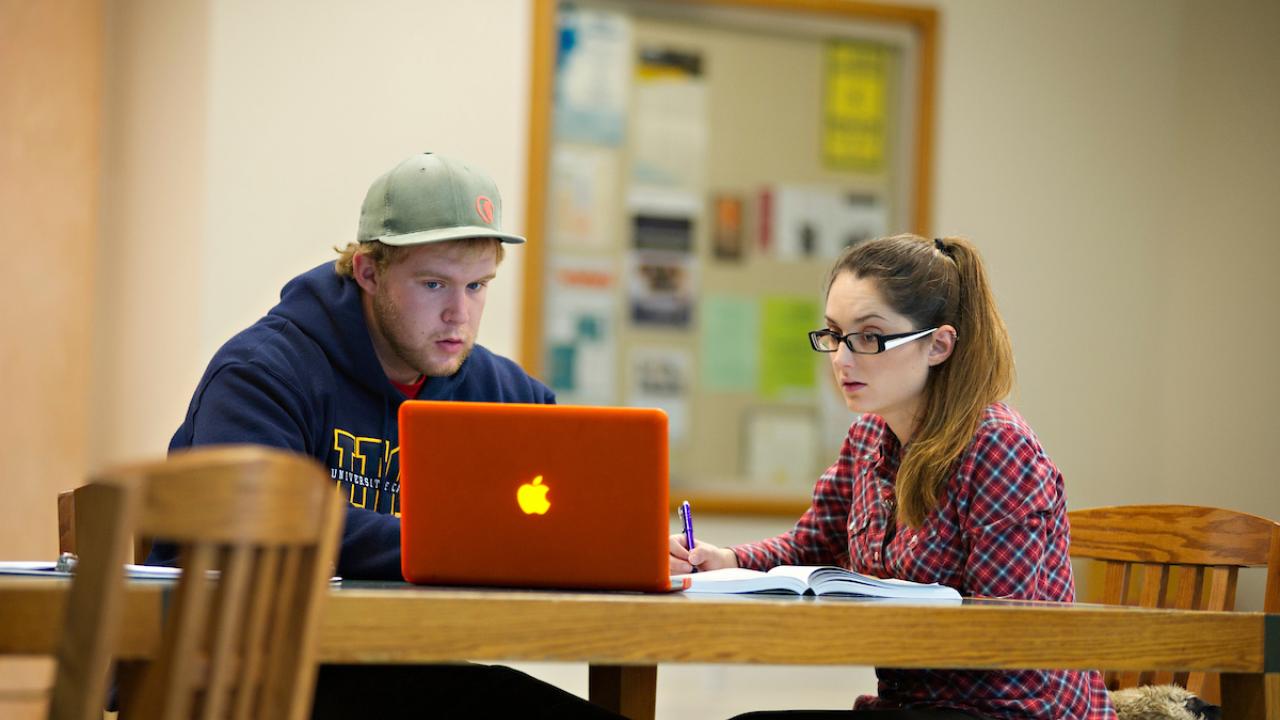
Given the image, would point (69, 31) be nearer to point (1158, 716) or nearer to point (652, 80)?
point (652, 80)

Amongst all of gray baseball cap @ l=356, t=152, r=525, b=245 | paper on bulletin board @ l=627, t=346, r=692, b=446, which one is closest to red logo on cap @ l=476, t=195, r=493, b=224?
gray baseball cap @ l=356, t=152, r=525, b=245

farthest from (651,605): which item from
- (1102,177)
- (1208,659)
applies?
(1102,177)

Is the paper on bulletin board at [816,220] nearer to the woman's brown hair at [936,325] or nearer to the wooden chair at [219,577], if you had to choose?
the woman's brown hair at [936,325]

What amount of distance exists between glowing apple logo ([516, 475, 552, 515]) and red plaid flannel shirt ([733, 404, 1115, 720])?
637 mm

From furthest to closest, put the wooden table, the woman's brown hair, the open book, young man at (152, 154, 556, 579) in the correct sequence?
young man at (152, 154, 556, 579) → the woman's brown hair → the open book → the wooden table

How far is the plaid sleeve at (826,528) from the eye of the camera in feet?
6.84

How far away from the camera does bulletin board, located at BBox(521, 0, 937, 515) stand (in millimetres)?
3854

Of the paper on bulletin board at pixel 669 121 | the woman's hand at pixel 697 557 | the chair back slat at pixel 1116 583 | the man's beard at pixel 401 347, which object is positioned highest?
the paper on bulletin board at pixel 669 121

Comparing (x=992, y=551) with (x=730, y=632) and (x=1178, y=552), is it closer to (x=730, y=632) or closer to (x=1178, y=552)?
(x=1178, y=552)

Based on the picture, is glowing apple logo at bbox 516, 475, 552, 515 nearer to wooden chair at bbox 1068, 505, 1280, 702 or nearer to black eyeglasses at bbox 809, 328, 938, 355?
black eyeglasses at bbox 809, 328, 938, 355

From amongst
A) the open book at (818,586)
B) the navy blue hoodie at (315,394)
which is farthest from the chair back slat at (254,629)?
the navy blue hoodie at (315,394)

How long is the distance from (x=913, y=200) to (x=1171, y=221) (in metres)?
0.91

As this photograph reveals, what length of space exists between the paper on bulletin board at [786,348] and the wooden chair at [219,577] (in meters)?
3.00

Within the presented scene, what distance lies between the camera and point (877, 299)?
6.12 ft
